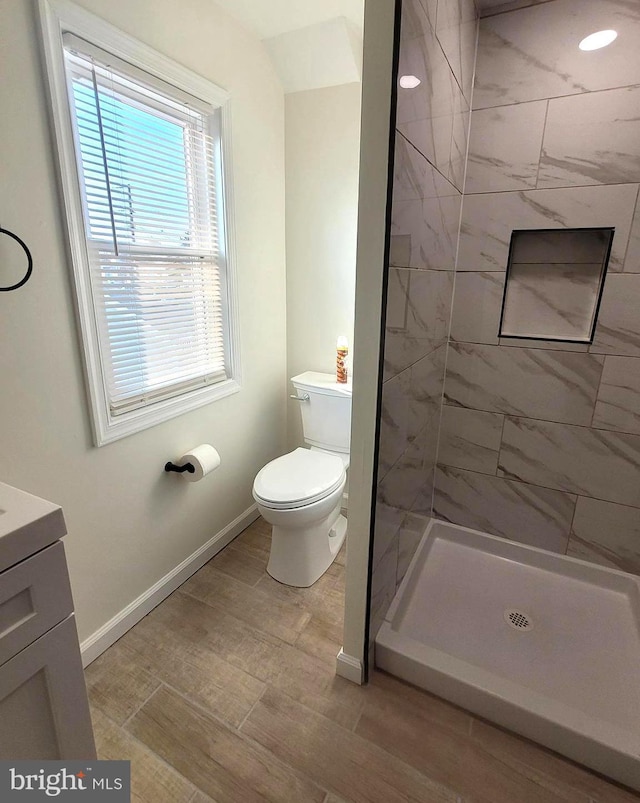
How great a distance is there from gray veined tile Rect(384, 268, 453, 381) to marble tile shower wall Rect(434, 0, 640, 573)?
0.82ft

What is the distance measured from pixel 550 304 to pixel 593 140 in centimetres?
63

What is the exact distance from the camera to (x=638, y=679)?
4.74 feet

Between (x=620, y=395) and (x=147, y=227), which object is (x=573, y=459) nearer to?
(x=620, y=395)

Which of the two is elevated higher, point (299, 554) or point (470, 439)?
point (470, 439)

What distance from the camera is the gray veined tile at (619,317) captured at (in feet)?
5.32

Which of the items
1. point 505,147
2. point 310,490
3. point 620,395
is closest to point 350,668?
point 310,490

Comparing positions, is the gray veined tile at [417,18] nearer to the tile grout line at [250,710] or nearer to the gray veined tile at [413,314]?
the gray veined tile at [413,314]

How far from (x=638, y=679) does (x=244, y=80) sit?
2.87 m

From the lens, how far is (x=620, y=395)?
5.63 feet

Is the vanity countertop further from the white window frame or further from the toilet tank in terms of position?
the toilet tank

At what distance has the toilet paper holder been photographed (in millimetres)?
1737

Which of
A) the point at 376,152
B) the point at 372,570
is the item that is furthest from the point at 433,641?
the point at 376,152

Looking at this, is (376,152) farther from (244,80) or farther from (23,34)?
(244,80)

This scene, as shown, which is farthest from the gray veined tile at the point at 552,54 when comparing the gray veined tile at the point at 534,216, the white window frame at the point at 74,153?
the white window frame at the point at 74,153
